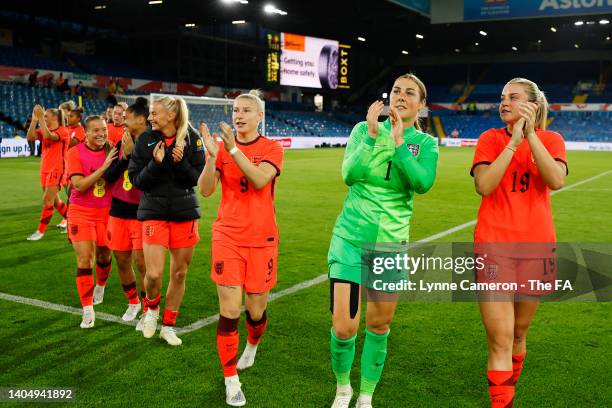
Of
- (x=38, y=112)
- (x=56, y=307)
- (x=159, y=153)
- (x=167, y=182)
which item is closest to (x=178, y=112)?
(x=159, y=153)

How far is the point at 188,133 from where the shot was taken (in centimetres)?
455

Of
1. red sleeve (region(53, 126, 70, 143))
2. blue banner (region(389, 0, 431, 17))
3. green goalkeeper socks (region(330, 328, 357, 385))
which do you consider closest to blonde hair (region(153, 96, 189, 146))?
green goalkeeper socks (region(330, 328, 357, 385))

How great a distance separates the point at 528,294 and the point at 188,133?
2752 mm

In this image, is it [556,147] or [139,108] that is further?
[139,108]

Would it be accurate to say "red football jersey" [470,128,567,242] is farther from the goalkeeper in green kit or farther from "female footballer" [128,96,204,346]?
"female footballer" [128,96,204,346]

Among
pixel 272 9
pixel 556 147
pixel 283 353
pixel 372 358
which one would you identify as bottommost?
pixel 283 353

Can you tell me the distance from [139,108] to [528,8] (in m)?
32.9

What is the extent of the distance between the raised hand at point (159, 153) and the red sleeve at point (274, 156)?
0.87m

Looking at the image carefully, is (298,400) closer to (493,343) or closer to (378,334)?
(378,334)

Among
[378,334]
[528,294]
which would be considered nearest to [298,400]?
[378,334]

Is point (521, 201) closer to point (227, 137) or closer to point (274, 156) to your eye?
→ point (274, 156)

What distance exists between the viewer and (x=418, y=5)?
34.4 m

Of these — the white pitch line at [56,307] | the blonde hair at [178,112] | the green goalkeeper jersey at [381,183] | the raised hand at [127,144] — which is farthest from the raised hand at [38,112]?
the green goalkeeper jersey at [381,183]

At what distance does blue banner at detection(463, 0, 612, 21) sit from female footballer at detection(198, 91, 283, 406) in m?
33.2
